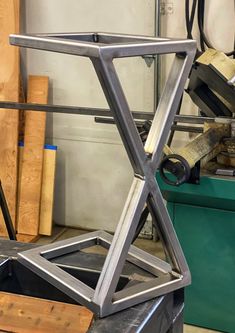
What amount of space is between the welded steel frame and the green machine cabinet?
2.93 feet

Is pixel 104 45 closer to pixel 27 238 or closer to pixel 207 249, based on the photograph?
pixel 207 249

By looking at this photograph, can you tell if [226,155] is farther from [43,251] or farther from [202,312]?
[43,251]

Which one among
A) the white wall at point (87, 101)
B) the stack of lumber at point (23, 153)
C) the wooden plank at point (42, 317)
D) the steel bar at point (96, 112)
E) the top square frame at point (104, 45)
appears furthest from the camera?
the stack of lumber at point (23, 153)

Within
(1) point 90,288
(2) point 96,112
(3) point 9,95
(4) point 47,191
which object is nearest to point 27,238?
(4) point 47,191

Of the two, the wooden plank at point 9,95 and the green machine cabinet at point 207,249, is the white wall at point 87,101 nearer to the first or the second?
the wooden plank at point 9,95

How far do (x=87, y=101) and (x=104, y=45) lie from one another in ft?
6.82

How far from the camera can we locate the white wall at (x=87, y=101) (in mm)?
2611

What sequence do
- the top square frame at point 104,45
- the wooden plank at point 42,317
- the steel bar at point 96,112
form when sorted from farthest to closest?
the steel bar at point 96,112 → the wooden plank at point 42,317 → the top square frame at point 104,45

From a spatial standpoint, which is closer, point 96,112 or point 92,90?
point 96,112

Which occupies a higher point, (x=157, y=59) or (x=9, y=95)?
(x=157, y=59)

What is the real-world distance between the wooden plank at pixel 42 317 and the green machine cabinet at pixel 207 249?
2.91ft

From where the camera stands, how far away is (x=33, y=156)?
2773 mm

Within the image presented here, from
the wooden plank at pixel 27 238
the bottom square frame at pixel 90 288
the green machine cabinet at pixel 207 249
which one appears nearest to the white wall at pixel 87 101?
the wooden plank at pixel 27 238

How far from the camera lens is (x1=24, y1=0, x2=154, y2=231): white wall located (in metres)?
2.61
